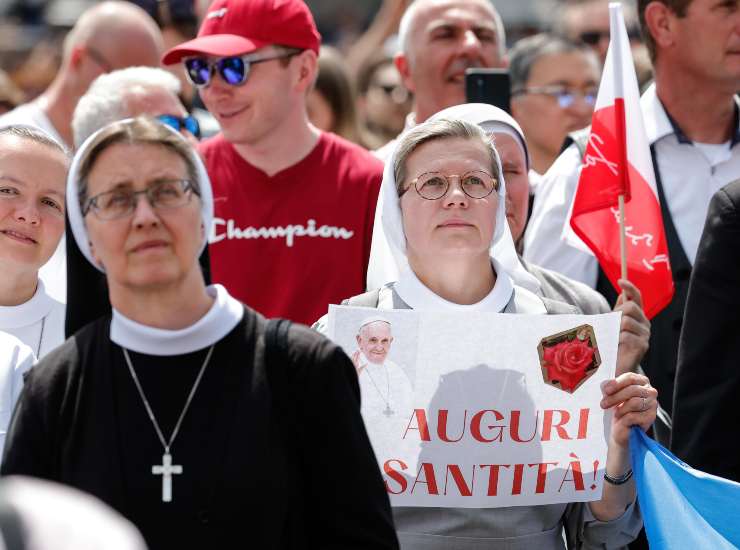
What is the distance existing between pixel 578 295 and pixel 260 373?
62.5 inches

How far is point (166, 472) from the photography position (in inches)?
117

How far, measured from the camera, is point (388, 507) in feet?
10.0

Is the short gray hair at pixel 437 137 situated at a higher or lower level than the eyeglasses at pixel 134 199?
higher

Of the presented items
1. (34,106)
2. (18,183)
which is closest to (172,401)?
(18,183)

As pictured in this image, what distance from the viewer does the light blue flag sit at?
375 centimetres

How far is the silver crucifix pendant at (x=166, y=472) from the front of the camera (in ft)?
9.70

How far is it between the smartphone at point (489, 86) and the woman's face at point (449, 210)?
5.44ft

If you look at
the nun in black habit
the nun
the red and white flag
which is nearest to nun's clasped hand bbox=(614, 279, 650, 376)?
the red and white flag

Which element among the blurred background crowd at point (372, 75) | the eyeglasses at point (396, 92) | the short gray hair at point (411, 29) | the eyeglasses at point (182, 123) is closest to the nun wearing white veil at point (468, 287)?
the eyeglasses at point (182, 123)

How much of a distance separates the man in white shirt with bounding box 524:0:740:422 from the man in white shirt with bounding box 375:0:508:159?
3.20 feet

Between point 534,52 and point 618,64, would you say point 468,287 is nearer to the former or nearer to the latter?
point 618,64

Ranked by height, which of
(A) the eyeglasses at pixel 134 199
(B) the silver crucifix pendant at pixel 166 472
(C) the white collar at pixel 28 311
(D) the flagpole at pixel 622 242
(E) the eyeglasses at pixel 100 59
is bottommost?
(B) the silver crucifix pendant at pixel 166 472

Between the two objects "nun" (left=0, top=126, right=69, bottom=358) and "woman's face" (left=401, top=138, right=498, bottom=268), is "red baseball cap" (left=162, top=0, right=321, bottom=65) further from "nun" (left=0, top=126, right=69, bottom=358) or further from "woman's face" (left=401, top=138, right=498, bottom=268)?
"woman's face" (left=401, top=138, right=498, bottom=268)

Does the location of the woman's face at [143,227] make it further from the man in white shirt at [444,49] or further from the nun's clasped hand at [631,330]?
the man in white shirt at [444,49]
